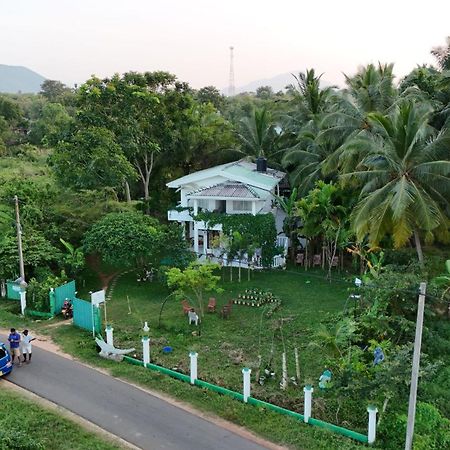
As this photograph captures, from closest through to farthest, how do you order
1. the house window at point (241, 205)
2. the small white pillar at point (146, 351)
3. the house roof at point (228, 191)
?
1. the small white pillar at point (146, 351)
2. the house roof at point (228, 191)
3. the house window at point (241, 205)

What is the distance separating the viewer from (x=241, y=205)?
25344mm

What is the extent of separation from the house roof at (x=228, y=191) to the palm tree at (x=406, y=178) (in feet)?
23.6

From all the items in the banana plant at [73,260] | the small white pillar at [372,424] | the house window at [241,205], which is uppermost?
the house window at [241,205]

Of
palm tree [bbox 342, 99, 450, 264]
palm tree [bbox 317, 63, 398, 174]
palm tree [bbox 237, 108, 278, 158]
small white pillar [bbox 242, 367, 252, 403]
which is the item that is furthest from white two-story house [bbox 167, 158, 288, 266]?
small white pillar [bbox 242, 367, 252, 403]

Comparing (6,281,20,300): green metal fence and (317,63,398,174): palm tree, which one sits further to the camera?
(317,63,398,174): palm tree

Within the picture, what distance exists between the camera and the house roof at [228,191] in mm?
24500

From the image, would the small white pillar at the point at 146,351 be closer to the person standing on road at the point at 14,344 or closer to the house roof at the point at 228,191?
the person standing on road at the point at 14,344

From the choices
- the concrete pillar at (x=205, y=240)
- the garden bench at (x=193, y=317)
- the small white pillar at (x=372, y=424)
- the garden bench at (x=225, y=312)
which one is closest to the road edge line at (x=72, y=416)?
the small white pillar at (x=372, y=424)

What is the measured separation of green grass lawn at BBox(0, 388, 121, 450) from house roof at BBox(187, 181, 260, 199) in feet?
46.7

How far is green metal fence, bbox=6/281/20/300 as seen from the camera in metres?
20.1

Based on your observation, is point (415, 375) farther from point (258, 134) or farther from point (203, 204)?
point (258, 134)

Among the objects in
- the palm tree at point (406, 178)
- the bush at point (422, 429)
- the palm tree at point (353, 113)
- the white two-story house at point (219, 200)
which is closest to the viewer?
the bush at point (422, 429)

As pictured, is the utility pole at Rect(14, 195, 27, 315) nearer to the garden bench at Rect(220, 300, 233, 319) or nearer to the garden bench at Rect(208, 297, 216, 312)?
the garden bench at Rect(208, 297, 216, 312)

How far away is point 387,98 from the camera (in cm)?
2230
